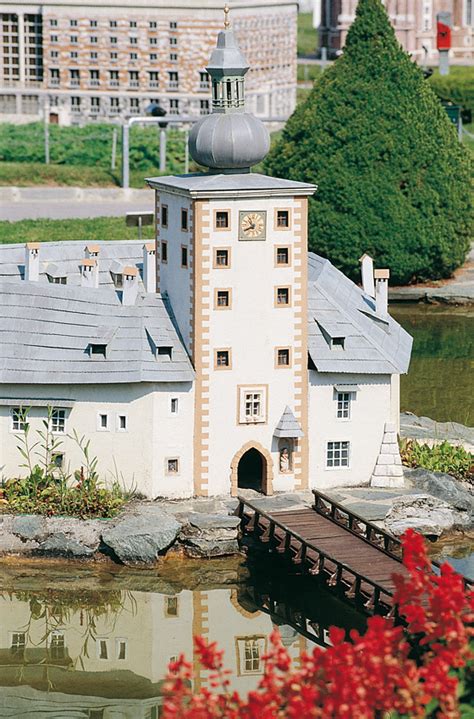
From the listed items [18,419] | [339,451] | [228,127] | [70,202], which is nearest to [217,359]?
[339,451]

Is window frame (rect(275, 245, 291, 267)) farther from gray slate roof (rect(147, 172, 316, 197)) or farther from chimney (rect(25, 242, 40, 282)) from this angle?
chimney (rect(25, 242, 40, 282))

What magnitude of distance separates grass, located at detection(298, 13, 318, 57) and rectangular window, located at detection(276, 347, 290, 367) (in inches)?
3569

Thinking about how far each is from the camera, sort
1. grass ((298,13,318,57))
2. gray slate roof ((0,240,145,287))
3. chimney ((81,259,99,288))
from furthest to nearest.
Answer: grass ((298,13,318,57))
gray slate roof ((0,240,145,287))
chimney ((81,259,99,288))

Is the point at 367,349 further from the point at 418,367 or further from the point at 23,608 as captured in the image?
the point at 418,367

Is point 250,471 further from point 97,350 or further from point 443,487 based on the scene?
point 97,350

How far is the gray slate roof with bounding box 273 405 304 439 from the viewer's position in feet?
143

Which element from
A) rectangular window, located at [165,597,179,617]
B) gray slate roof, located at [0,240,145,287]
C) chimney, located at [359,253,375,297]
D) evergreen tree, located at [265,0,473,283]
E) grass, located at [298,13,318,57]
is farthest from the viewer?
grass, located at [298,13,318,57]

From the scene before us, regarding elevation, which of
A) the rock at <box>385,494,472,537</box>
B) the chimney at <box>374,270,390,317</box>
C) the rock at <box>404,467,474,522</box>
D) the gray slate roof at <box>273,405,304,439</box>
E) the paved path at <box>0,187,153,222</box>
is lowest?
the rock at <box>385,494,472,537</box>

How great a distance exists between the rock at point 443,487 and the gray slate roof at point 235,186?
6725mm

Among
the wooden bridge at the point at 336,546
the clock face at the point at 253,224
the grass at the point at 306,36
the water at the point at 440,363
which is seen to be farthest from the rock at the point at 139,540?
the grass at the point at 306,36

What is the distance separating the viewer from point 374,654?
24375 mm

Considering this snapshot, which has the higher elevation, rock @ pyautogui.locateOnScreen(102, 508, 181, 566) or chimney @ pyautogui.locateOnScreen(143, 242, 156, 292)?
chimney @ pyautogui.locateOnScreen(143, 242, 156, 292)

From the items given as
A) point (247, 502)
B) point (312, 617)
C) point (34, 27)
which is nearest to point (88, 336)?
point (247, 502)

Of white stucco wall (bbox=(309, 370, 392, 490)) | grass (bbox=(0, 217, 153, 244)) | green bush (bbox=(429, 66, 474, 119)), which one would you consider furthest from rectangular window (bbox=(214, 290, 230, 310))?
green bush (bbox=(429, 66, 474, 119))
